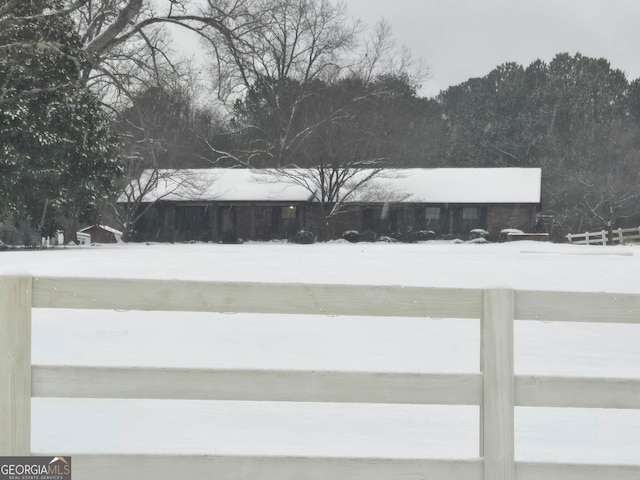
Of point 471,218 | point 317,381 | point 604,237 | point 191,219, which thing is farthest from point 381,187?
point 317,381

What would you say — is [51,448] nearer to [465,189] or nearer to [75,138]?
[75,138]

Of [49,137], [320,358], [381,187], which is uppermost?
[49,137]

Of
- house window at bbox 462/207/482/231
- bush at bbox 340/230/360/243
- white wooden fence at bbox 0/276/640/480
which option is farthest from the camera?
house window at bbox 462/207/482/231

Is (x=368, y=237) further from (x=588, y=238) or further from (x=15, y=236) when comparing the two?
(x=15, y=236)

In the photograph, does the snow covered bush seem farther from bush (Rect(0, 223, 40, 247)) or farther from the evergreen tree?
bush (Rect(0, 223, 40, 247))

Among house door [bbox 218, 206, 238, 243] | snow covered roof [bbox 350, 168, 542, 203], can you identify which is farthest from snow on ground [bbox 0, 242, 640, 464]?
house door [bbox 218, 206, 238, 243]

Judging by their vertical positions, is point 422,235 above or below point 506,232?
below

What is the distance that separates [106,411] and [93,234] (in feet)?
134

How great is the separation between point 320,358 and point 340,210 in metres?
38.0

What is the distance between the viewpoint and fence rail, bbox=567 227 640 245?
4725 centimetres

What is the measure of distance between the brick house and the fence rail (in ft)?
10.7

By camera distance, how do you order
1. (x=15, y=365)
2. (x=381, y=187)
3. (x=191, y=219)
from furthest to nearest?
(x=191, y=219), (x=381, y=187), (x=15, y=365)

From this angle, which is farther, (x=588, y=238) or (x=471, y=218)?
(x=588, y=238)

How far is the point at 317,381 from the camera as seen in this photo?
13.7 feet
